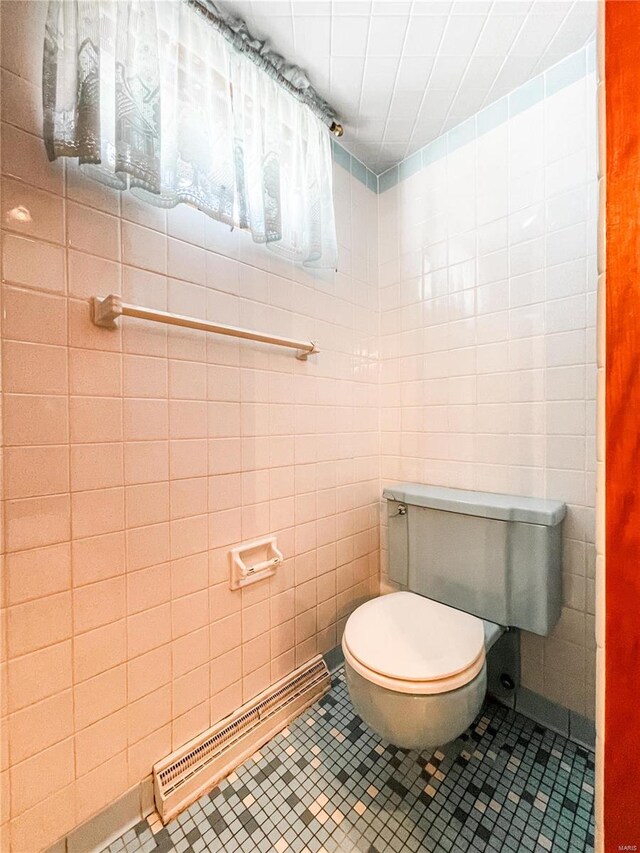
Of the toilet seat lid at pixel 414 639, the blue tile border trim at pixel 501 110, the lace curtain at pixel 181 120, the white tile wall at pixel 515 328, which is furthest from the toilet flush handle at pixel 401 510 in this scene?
the blue tile border trim at pixel 501 110

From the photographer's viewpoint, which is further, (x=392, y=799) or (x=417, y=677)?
(x=392, y=799)

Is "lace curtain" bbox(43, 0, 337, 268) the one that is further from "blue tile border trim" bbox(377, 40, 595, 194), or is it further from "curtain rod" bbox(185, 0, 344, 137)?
"blue tile border trim" bbox(377, 40, 595, 194)

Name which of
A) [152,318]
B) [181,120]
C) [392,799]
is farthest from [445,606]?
[181,120]

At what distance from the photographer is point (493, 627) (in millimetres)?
1129

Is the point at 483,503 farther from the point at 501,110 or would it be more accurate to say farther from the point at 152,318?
the point at 501,110

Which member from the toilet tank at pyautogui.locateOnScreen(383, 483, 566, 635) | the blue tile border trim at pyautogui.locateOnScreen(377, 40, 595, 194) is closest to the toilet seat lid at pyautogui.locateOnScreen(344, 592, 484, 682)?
the toilet tank at pyautogui.locateOnScreen(383, 483, 566, 635)

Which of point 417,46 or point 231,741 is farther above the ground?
point 417,46

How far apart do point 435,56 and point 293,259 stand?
747 millimetres

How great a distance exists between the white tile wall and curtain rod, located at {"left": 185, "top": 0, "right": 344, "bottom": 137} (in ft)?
1.60

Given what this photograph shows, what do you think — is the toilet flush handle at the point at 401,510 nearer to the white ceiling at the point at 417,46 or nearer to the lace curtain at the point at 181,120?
the lace curtain at the point at 181,120

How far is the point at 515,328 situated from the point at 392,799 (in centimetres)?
150

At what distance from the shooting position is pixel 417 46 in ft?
3.49

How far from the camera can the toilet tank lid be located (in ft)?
3.54

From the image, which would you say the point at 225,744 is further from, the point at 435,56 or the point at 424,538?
the point at 435,56
